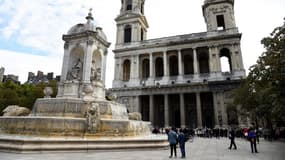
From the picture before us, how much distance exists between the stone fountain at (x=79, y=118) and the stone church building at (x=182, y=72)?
23287 millimetres

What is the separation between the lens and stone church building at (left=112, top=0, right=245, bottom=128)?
33125mm

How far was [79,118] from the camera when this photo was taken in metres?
9.06

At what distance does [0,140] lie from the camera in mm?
7801

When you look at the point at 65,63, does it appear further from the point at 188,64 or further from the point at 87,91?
the point at 188,64

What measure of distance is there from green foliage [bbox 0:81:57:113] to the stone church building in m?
13.8

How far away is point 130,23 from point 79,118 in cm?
3737

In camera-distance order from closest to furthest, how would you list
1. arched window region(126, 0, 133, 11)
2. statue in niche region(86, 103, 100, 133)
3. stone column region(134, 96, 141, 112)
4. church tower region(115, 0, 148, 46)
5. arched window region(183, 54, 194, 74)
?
statue in niche region(86, 103, 100, 133) < stone column region(134, 96, 141, 112) < arched window region(183, 54, 194, 74) < church tower region(115, 0, 148, 46) < arched window region(126, 0, 133, 11)

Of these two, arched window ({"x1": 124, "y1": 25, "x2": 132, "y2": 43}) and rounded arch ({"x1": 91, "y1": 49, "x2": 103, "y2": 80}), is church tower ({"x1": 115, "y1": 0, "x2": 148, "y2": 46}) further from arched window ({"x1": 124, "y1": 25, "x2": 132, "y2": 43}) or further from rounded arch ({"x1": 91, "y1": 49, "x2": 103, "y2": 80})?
rounded arch ({"x1": 91, "y1": 49, "x2": 103, "y2": 80})

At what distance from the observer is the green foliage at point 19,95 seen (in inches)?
1179

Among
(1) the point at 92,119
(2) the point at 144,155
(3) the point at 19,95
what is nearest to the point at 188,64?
(3) the point at 19,95

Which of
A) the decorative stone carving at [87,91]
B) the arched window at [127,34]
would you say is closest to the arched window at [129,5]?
the arched window at [127,34]

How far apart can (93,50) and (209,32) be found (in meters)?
29.7

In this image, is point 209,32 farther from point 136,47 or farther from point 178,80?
point 136,47

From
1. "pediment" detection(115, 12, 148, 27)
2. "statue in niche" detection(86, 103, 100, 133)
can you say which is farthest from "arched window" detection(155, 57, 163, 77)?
"statue in niche" detection(86, 103, 100, 133)
